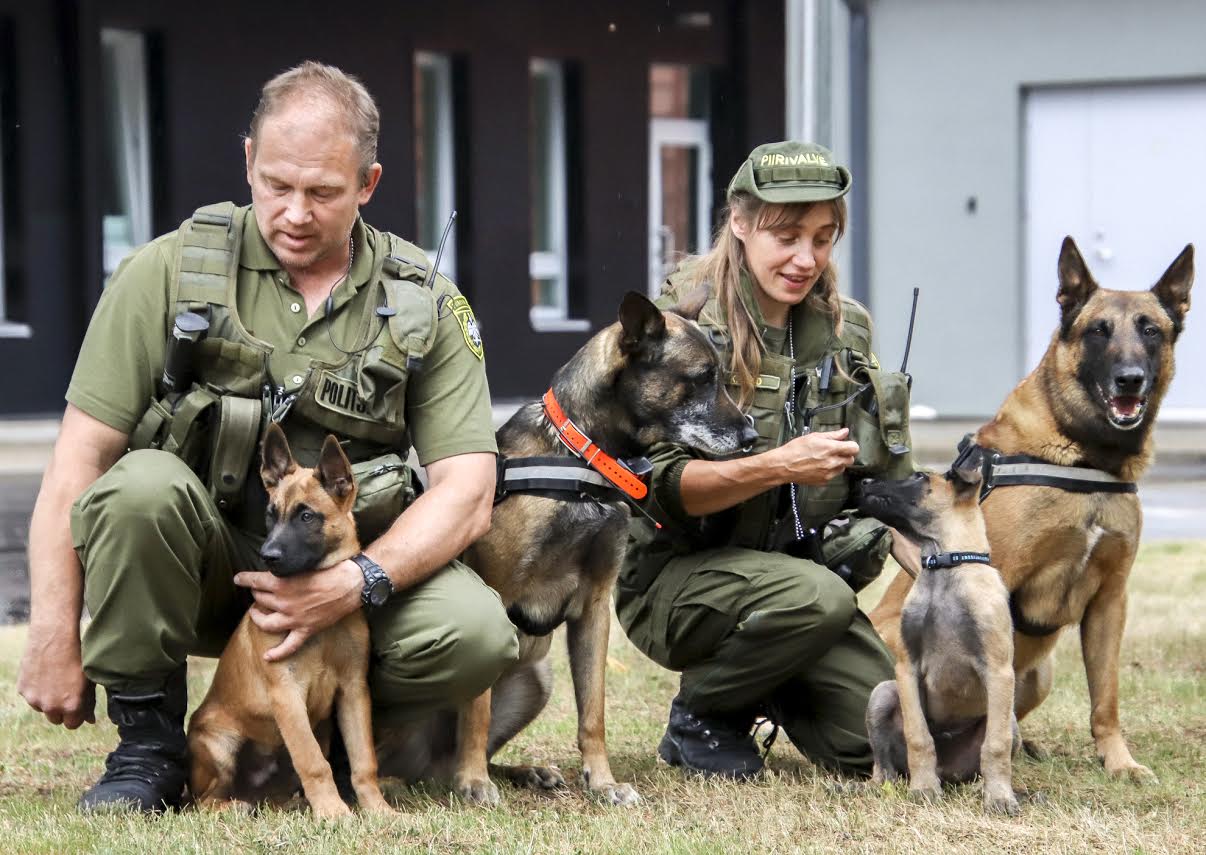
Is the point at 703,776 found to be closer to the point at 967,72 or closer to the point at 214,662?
the point at 214,662

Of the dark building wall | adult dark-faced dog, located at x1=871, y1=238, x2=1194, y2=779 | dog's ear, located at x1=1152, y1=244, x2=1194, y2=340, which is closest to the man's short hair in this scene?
adult dark-faced dog, located at x1=871, y1=238, x2=1194, y2=779

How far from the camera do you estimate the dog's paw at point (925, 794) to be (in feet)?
13.1

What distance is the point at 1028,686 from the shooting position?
4.64 m

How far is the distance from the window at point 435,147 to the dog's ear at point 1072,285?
11.6m

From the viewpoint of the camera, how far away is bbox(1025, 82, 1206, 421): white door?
14656 mm

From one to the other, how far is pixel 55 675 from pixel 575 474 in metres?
1.33

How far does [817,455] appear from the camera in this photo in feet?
13.3

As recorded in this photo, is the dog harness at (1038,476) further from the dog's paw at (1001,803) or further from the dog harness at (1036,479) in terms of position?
the dog's paw at (1001,803)

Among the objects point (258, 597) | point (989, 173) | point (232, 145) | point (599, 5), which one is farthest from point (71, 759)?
point (599, 5)

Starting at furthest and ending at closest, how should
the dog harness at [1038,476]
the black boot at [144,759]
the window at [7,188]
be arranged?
the window at [7,188] < the dog harness at [1038,476] < the black boot at [144,759]

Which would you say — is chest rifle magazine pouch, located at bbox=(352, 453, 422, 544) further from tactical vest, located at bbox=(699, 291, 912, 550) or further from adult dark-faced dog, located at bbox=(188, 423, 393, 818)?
tactical vest, located at bbox=(699, 291, 912, 550)

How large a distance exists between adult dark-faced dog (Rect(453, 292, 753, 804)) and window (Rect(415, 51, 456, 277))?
11721 mm

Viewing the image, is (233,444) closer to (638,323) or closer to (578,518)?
(578,518)

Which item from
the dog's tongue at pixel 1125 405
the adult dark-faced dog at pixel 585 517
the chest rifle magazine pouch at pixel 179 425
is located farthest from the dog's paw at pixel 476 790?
the dog's tongue at pixel 1125 405
